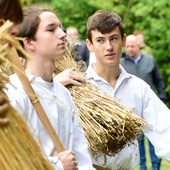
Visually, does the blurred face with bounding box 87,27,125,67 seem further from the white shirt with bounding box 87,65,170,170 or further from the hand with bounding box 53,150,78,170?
the hand with bounding box 53,150,78,170

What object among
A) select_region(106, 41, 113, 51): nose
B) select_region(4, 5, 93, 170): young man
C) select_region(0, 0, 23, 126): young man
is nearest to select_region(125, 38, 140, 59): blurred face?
select_region(106, 41, 113, 51): nose

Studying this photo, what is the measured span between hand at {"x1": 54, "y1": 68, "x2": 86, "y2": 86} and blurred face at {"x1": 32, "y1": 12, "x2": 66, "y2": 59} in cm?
81

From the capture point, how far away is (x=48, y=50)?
5.53 meters

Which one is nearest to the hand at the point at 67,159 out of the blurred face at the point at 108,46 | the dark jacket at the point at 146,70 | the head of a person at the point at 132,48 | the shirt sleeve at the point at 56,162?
the shirt sleeve at the point at 56,162

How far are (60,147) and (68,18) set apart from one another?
16.9 meters

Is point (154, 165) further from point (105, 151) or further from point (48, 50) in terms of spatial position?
point (48, 50)

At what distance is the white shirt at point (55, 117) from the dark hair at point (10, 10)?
→ 0.87 metres

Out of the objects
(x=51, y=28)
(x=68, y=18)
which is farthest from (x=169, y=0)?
(x=51, y=28)

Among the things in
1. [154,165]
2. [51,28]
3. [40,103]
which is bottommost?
[154,165]

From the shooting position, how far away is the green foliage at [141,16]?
20328 millimetres

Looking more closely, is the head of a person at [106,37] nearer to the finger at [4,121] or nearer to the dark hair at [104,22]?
the dark hair at [104,22]

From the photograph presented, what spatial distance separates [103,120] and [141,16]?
49.1 ft

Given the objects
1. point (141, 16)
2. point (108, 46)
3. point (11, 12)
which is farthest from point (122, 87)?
point (141, 16)

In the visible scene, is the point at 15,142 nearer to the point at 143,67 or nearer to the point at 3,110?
the point at 3,110
